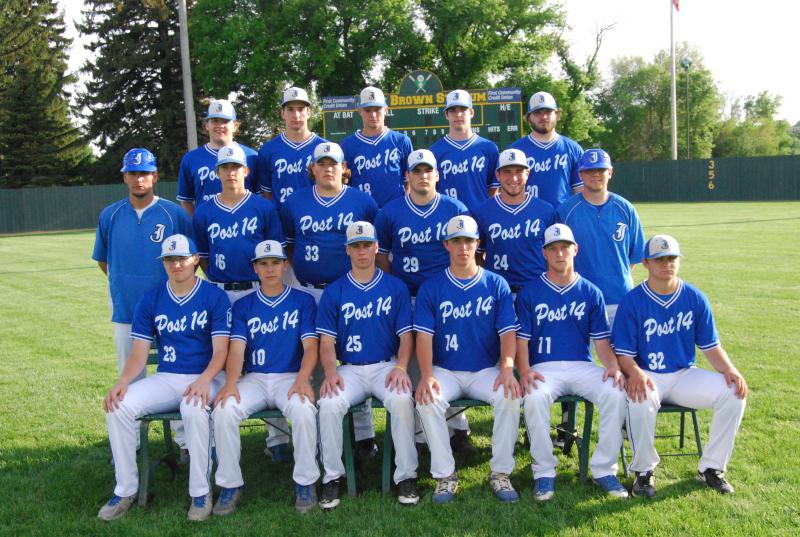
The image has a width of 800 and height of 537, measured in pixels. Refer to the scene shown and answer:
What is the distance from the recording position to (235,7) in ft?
123

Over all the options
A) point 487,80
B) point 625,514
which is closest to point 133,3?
point 487,80

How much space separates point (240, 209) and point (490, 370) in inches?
83.4

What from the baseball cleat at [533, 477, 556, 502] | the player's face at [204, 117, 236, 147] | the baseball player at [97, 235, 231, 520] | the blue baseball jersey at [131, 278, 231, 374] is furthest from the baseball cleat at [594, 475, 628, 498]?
the player's face at [204, 117, 236, 147]

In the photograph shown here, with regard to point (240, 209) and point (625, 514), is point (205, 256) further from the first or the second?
point (625, 514)

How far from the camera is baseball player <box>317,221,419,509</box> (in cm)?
438

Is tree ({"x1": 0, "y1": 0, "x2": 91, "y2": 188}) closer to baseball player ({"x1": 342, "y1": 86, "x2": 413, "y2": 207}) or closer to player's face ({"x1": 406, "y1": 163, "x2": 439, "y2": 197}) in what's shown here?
baseball player ({"x1": 342, "y1": 86, "x2": 413, "y2": 207})

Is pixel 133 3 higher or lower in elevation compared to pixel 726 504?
higher

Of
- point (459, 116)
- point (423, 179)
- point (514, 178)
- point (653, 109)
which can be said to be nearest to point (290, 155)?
point (423, 179)

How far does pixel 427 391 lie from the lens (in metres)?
4.35

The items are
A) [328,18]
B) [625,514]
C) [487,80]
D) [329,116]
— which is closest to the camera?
[625,514]

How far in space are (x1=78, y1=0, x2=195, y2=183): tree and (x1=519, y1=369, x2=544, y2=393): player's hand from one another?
117 ft

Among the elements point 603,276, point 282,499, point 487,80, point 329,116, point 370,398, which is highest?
point 487,80

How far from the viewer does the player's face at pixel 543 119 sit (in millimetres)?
5508

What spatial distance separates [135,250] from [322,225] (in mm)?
1391
